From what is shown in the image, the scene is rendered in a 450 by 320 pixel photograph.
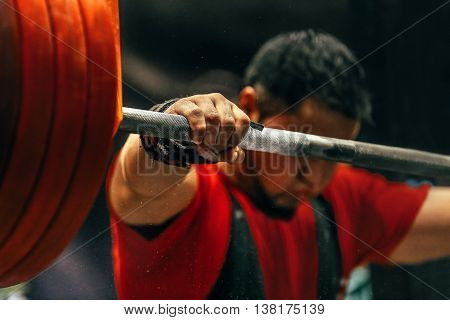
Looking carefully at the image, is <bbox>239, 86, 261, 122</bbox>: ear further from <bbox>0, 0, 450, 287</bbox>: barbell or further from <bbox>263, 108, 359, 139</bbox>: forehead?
<bbox>0, 0, 450, 287</bbox>: barbell

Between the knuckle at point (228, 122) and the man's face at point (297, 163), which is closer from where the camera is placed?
the knuckle at point (228, 122)

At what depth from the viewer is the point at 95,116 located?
676mm

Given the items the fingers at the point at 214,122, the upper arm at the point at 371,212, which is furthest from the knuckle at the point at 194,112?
the upper arm at the point at 371,212

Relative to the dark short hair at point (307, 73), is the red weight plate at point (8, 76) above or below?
below

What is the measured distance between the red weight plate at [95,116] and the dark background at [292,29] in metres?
0.59

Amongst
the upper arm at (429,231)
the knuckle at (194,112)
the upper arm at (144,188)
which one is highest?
the knuckle at (194,112)

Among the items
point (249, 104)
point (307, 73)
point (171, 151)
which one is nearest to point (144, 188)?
point (171, 151)

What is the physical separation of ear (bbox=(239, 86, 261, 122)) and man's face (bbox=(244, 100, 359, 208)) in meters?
0.02

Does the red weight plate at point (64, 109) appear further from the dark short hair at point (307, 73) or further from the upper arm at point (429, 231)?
the upper arm at point (429, 231)

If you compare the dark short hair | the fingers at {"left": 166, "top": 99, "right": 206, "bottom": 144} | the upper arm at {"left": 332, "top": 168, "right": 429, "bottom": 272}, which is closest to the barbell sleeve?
the fingers at {"left": 166, "top": 99, "right": 206, "bottom": 144}

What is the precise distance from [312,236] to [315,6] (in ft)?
1.74

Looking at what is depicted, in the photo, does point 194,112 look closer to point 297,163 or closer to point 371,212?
point 297,163

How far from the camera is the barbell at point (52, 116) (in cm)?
64

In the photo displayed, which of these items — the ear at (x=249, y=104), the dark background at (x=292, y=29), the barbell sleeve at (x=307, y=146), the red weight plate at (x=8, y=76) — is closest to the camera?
the red weight plate at (x=8, y=76)
